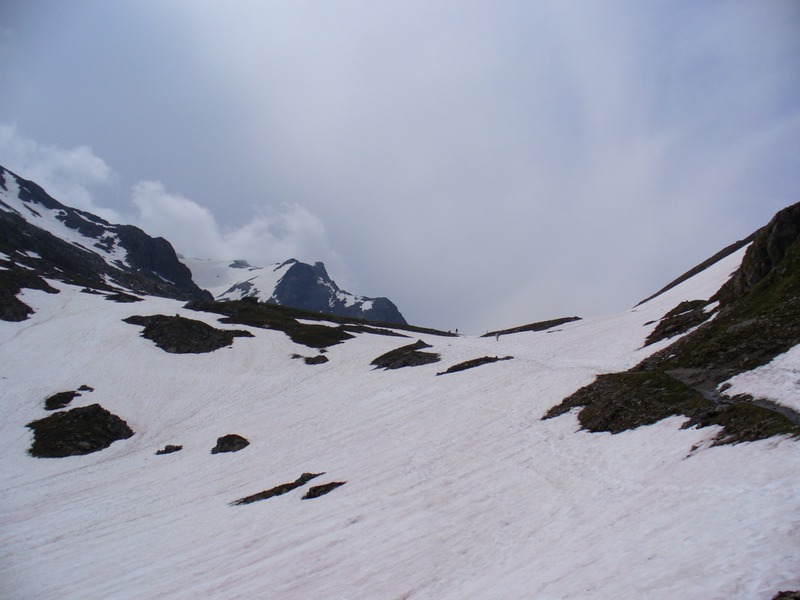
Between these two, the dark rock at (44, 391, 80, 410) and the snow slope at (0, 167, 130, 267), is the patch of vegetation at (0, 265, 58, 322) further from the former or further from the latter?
the snow slope at (0, 167, 130, 267)

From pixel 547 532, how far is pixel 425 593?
3865mm

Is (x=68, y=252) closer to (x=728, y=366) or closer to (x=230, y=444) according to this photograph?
(x=230, y=444)

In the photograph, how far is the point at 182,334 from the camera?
6850 centimetres

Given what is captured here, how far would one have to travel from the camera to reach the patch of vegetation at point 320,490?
22016 millimetres

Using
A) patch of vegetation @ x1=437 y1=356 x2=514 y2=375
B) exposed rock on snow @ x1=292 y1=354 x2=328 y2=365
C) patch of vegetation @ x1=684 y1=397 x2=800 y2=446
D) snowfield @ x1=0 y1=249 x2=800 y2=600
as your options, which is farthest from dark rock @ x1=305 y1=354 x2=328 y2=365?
patch of vegetation @ x1=684 y1=397 x2=800 y2=446

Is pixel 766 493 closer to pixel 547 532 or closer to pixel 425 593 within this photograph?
pixel 547 532

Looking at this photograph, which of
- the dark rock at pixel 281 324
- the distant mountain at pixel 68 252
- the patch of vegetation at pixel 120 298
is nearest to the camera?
the dark rock at pixel 281 324

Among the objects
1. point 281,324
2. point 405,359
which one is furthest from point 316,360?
point 281,324

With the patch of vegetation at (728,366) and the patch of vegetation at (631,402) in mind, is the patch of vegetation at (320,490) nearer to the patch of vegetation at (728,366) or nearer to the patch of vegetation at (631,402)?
the patch of vegetation at (631,402)

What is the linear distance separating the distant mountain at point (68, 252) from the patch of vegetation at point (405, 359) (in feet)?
186

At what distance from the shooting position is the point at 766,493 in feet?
32.2

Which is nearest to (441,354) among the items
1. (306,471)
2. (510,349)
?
(510,349)

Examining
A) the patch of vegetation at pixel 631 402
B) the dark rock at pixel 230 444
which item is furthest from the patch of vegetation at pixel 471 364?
the dark rock at pixel 230 444

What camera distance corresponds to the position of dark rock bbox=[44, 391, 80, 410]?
1838 inches
